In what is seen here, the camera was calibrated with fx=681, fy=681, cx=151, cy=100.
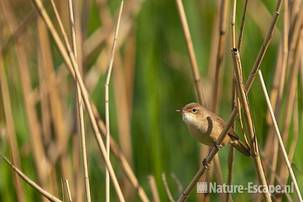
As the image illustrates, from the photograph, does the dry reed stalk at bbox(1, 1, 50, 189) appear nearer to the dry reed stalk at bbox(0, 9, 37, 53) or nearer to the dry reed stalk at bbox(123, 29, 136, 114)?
the dry reed stalk at bbox(0, 9, 37, 53)

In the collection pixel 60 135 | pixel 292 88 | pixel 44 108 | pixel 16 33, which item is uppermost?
pixel 16 33

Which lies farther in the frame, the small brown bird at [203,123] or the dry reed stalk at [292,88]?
the small brown bird at [203,123]

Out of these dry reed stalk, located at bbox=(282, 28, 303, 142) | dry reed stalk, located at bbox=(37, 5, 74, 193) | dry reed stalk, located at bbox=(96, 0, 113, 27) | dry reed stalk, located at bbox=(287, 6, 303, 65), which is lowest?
dry reed stalk, located at bbox=(37, 5, 74, 193)

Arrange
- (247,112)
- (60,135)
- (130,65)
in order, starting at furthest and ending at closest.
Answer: (130,65) → (60,135) → (247,112)

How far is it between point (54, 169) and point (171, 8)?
5.20 ft

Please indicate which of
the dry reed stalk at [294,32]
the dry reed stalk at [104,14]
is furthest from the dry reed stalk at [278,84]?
the dry reed stalk at [104,14]

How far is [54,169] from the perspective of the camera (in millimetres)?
3463

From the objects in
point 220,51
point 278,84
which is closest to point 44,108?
point 220,51

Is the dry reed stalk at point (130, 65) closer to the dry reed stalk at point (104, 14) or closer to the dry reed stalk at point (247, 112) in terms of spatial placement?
the dry reed stalk at point (104, 14)

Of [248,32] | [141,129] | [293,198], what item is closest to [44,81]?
[141,129]

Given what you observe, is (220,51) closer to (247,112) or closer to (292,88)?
(292,88)

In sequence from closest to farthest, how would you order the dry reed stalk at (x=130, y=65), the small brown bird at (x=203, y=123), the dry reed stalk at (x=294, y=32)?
1. the dry reed stalk at (x=294, y=32)
2. the small brown bird at (x=203, y=123)
3. the dry reed stalk at (x=130, y=65)

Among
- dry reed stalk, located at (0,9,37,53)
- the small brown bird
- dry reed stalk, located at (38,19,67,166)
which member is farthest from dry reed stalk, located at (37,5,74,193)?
the small brown bird

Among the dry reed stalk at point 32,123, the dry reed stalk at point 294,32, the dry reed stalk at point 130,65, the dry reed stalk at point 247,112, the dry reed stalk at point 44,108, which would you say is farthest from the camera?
the dry reed stalk at point 130,65
